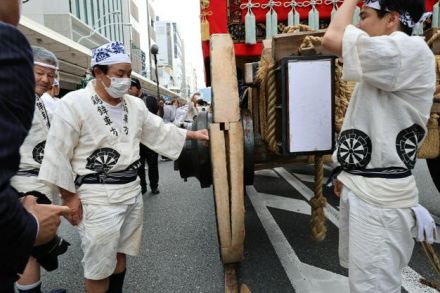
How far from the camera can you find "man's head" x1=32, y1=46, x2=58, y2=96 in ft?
8.50

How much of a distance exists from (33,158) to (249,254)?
6.18ft

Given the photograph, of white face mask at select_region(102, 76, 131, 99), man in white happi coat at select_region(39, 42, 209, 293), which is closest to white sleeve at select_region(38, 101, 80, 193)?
man in white happi coat at select_region(39, 42, 209, 293)

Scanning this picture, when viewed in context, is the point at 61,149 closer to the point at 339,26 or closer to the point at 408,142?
the point at 339,26

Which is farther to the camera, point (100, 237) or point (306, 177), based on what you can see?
point (306, 177)

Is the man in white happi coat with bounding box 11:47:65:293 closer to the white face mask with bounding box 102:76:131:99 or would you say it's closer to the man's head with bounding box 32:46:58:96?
the man's head with bounding box 32:46:58:96

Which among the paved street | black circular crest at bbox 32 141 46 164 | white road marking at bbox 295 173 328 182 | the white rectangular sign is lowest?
the paved street

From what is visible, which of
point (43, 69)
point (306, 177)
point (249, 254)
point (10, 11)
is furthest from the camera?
point (306, 177)

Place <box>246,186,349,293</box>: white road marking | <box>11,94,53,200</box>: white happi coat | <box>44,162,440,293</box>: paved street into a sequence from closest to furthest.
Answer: <box>11,94,53,200</box>: white happi coat
<box>246,186,349,293</box>: white road marking
<box>44,162,440,293</box>: paved street

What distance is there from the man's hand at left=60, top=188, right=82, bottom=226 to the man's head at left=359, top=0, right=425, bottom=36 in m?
1.69

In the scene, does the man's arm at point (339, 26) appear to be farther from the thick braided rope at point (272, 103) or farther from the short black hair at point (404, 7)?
the thick braided rope at point (272, 103)

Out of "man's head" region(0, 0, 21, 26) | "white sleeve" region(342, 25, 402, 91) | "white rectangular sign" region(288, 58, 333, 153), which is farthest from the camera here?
"white rectangular sign" region(288, 58, 333, 153)

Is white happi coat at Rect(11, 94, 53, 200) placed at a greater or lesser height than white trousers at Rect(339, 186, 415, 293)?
greater

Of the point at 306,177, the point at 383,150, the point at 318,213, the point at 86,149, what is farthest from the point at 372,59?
the point at 306,177

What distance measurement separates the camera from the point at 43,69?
2.60 m
